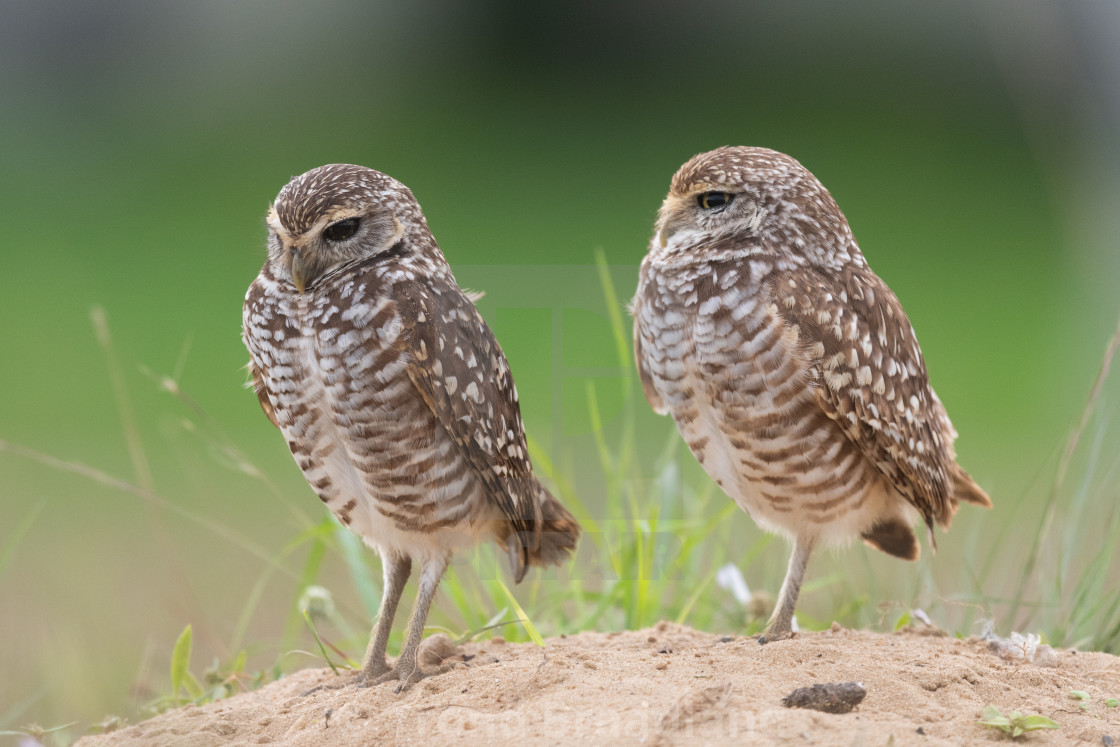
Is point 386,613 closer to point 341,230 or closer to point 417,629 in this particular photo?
point 417,629

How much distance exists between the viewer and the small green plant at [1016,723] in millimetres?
2178

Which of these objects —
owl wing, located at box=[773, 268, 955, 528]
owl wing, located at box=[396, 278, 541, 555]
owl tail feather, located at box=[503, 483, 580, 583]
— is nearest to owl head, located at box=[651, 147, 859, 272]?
owl wing, located at box=[773, 268, 955, 528]

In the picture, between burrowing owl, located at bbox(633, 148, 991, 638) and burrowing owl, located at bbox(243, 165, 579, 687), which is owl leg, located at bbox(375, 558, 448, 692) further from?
burrowing owl, located at bbox(633, 148, 991, 638)

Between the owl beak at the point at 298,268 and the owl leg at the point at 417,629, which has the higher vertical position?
the owl beak at the point at 298,268

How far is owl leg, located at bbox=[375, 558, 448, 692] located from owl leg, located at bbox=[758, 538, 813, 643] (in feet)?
3.35

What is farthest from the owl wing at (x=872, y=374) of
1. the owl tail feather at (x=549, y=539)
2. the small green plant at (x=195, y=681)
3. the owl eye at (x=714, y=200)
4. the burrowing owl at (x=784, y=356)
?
the small green plant at (x=195, y=681)

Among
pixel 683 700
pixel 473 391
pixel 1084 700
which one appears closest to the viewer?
pixel 683 700

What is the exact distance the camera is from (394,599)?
324 cm

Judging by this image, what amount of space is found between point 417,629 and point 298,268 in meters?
1.09

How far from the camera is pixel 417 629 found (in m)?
3.00

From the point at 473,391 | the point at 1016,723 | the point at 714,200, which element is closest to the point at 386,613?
the point at 473,391

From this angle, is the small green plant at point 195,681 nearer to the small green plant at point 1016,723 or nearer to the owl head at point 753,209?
the owl head at point 753,209

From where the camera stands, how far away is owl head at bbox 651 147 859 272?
322cm

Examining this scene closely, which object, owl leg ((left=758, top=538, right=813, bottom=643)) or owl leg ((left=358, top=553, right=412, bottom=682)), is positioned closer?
owl leg ((left=358, top=553, right=412, bottom=682))
